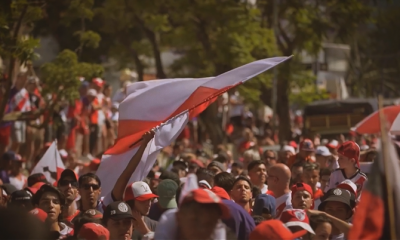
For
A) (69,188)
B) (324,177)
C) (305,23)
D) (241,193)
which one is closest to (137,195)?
(241,193)

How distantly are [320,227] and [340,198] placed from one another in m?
1.11

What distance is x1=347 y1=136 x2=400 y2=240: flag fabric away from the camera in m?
6.24

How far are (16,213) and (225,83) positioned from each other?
220 inches

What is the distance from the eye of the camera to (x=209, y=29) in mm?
23656

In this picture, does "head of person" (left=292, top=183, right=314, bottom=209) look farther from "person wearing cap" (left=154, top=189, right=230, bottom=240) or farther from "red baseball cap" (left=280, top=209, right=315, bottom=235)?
"person wearing cap" (left=154, top=189, right=230, bottom=240)

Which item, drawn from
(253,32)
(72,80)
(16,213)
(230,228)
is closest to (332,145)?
(72,80)

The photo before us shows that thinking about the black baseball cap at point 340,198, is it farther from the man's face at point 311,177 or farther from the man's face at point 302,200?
the man's face at point 311,177

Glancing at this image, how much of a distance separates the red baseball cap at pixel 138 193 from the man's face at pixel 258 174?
7.66ft

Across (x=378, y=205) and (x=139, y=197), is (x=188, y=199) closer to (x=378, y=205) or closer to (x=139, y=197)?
(x=378, y=205)

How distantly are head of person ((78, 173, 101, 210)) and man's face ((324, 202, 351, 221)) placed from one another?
2.42 metres

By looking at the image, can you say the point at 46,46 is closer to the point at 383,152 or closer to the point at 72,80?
the point at 72,80

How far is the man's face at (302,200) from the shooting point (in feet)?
30.5

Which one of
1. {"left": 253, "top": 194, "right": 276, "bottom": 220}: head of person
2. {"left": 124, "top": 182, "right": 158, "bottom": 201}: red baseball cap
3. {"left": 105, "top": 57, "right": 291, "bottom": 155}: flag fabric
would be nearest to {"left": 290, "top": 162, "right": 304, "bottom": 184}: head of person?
{"left": 105, "top": 57, "right": 291, "bottom": 155}: flag fabric

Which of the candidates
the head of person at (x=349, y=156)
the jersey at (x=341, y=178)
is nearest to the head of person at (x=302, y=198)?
the jersey at (x=341, y=178)
